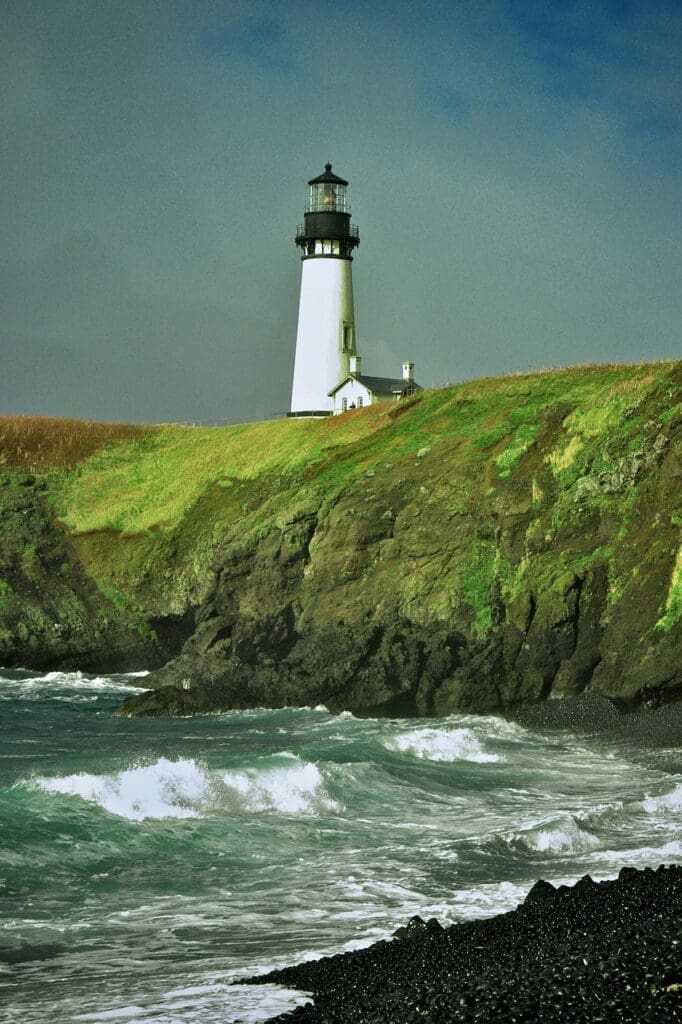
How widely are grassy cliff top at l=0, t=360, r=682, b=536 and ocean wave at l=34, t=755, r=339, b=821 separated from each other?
54.3 ft

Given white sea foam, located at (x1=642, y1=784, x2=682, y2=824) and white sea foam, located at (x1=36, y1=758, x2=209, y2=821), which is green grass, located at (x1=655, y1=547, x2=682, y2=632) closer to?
white sea foam, located at (x1=642, y1=784, x2=682, y2=824)

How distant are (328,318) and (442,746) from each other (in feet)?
139

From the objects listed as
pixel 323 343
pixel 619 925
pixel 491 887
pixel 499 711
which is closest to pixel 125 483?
pixel 323 343

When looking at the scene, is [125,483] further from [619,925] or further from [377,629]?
[619,925]

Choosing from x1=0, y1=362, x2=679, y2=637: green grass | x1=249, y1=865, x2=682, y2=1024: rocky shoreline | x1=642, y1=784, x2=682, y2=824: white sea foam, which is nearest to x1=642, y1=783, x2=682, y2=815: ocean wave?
x1=642, y1=784, x2=682, y2=824: white sea foam

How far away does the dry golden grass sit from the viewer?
59.0m

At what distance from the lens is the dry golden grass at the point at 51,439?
59.0 metres

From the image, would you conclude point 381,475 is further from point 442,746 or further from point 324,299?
point 324,299

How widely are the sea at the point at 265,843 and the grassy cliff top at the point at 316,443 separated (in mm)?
11386

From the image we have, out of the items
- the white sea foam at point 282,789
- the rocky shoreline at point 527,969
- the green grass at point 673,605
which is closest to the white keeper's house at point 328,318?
the green grass at point 673,605

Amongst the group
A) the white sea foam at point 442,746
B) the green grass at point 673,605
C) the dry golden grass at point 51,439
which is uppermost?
the dry golden grass at point 51,439

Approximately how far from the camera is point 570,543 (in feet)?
114

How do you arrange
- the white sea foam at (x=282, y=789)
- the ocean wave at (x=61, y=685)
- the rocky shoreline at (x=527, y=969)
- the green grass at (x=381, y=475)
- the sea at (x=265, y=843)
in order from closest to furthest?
the rocky shoreline at (x=527, y=969)
the sea at (x=265, y=843)
the white sea foam at (x=282, y=789)
the green grass at (x=381, y=475)
the ocean wave at (x=61, y=685)

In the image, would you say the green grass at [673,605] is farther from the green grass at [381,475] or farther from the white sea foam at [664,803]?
the white sea foam at [664,803]
